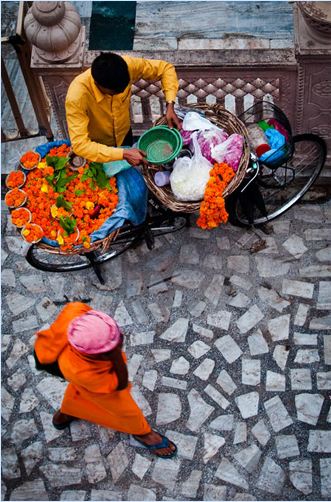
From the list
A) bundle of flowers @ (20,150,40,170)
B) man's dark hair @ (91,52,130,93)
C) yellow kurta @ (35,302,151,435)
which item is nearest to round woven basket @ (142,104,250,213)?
man's dark hair @ (91,52,130,93)

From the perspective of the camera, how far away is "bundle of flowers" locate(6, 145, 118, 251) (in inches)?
218

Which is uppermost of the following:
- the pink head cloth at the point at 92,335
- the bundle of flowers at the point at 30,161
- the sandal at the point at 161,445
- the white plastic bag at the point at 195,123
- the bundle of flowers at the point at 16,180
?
the white plastic bag at the point at 195,123

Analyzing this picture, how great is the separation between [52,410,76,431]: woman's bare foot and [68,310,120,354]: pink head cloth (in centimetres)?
140

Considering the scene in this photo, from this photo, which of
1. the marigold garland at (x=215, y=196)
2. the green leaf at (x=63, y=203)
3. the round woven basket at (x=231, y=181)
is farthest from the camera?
the green leaf at (x=63, y=203)

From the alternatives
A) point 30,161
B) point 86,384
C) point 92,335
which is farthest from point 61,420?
point 30,161

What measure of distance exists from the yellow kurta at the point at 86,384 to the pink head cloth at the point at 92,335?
4.4 inches

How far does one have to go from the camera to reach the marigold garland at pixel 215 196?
17.6 ft

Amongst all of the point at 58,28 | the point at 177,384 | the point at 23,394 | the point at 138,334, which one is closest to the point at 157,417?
the point at 177,384

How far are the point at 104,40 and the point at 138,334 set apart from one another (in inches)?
162

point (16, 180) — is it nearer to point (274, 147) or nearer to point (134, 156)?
point (134, 156)

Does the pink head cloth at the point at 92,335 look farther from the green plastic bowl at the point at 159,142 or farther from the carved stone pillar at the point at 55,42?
the carved stone pillar at the point at 55,42

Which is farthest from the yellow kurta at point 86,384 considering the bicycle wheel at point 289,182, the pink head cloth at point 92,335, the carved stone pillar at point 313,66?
the carved stone pillar at point 313,66

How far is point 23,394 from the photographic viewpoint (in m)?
5.87

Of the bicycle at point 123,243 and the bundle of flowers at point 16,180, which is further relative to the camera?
the bicycle at point 123,243
